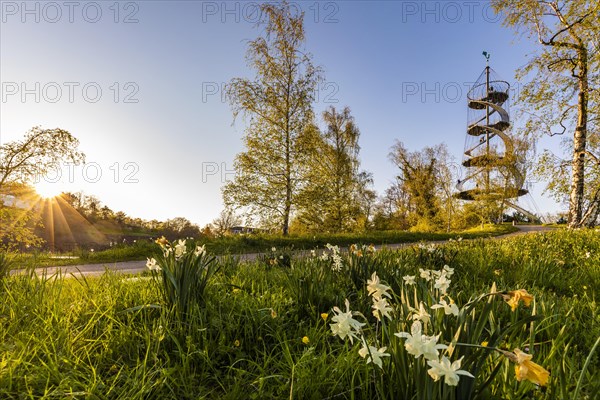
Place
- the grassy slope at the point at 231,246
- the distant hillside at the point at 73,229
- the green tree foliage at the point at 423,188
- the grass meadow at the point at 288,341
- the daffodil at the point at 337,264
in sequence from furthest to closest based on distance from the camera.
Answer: the green tree foliage at the point at 423,188 < the distant hillside at the point at 73,229 < the grassy slope at the point at 231,246 < the daffodil at the point at 337,264 < the grass meadow at the point at 288,341

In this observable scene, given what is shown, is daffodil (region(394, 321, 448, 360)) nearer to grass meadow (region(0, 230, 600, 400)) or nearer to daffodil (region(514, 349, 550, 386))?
grass meadow (region(0, 230, 600, 400))

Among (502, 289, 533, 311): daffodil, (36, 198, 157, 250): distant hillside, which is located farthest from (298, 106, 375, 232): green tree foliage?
(502, 289, 533, 311): daffodil

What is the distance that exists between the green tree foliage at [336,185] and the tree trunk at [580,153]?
9261 mm

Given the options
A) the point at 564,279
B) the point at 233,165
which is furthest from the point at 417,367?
the point at 233,165

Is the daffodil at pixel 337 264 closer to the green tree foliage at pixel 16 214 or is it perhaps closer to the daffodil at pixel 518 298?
the daffodil at pixel 518 298

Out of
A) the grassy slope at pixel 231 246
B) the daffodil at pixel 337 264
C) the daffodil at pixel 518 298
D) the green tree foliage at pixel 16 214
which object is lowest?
the grassy slope at pixel 231 246

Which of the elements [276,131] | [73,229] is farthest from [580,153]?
[73,229]

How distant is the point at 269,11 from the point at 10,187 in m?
12.3

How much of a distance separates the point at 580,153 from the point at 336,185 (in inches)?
467

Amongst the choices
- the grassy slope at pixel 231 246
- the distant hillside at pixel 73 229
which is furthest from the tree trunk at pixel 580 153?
the distant hillside at pixel 73 229

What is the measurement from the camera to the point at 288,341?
1.99 meters

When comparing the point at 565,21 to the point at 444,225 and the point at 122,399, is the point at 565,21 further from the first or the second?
the point at 444,225

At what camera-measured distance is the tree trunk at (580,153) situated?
10.9m

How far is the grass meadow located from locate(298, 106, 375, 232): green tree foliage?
11.3 meters
